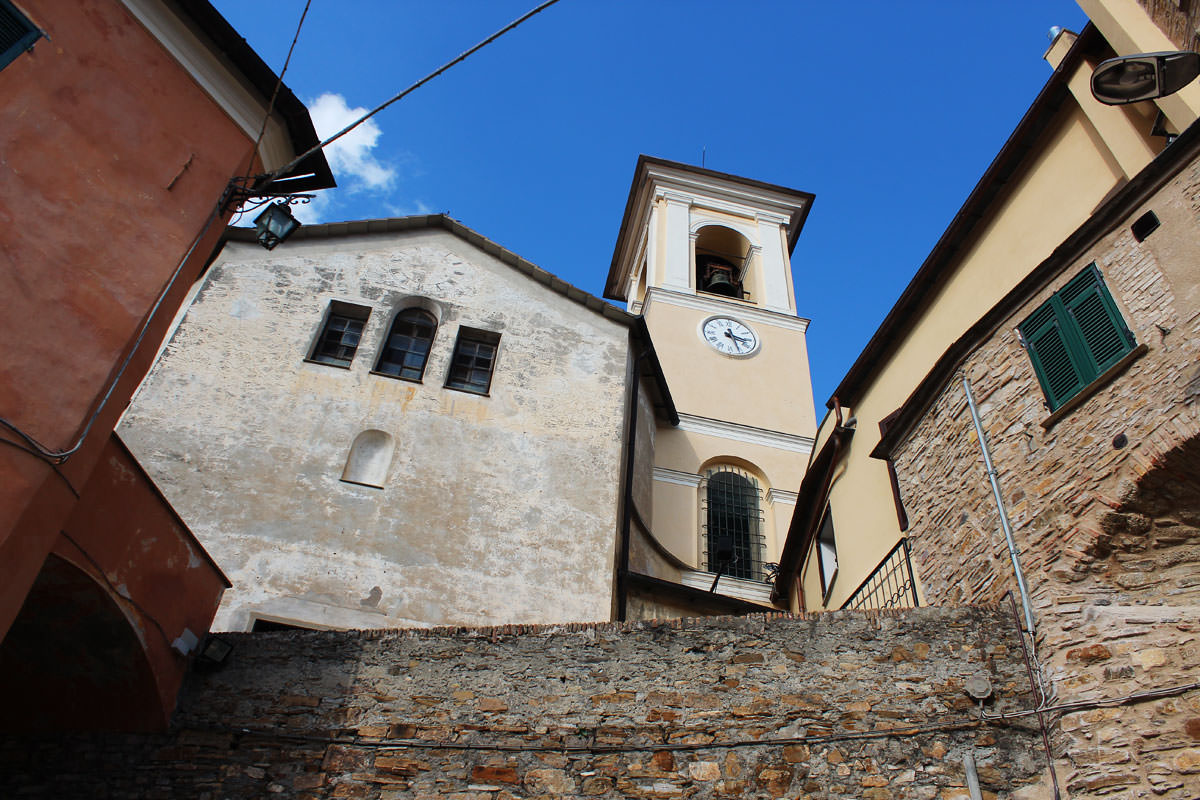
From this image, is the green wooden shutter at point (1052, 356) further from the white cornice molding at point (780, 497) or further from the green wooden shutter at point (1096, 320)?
the white cornice molding at point (780, 497)

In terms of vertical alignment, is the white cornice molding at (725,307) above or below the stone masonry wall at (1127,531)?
above

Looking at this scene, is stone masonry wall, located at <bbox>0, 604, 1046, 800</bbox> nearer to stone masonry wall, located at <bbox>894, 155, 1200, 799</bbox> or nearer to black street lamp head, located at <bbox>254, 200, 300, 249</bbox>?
stone masonry wall, located at <bbox>894, 155, 1200, 799</bbox>

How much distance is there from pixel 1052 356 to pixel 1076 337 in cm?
28

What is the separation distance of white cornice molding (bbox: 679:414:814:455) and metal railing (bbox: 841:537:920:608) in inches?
328

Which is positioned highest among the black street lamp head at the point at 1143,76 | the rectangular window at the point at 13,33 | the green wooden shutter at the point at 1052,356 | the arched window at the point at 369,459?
the black street lamp head at the point at 1143,76

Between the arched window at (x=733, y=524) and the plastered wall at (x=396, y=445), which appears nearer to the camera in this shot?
the plastered wall at (x=396, y=445)

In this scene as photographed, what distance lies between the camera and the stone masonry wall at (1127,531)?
19.6ft

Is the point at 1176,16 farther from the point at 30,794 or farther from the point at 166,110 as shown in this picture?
the point at 30,794

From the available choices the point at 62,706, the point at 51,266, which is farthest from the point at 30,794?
the point at 51,266

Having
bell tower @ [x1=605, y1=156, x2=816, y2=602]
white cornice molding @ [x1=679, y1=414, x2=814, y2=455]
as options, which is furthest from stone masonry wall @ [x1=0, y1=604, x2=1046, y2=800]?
white cornice molding @ [x1=679, y1=414, x2=814, y2=455]

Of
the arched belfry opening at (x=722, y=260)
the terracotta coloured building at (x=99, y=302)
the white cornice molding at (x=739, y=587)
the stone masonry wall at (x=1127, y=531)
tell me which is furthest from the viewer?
the arched belfry opening at (x=722, y=260)

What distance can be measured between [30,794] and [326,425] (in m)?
5.48

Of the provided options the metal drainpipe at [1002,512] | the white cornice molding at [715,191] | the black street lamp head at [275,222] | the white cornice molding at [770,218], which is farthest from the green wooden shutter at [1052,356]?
the white cornice molding at [715,191]

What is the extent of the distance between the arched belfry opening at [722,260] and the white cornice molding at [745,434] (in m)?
5.37
